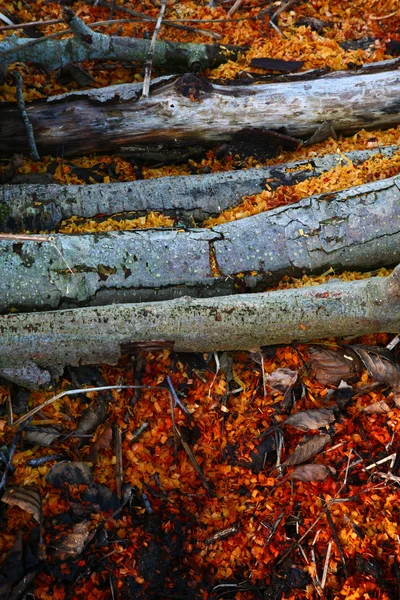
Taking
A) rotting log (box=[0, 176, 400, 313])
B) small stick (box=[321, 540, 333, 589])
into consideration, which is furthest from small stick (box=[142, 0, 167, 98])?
small stick (box=[321, 540, 333, 589])

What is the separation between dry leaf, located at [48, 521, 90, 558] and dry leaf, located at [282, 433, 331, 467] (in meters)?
1.15

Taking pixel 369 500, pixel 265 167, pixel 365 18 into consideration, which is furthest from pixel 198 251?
pixel 365 18

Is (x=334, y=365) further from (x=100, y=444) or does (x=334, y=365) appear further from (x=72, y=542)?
(x=72, y=542)

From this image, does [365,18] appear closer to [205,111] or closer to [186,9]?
[186,9]

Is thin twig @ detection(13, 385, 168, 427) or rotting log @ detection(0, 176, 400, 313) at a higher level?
rotting log @ detection(0, 176, 400, 313)

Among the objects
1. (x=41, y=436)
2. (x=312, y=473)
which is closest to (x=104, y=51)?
(x=41, y=436)

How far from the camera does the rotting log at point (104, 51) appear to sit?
13.0ft

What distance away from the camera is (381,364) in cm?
285

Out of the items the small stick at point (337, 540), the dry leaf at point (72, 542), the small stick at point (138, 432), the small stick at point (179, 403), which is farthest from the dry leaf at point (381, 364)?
the dry leaf at point (72, 542)

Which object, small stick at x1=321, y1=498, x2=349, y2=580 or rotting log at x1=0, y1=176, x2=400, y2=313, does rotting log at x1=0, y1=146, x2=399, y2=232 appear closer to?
rotting log at x1=0, y1=176, x2=400, y2=313

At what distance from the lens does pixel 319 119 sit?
396 centimetres

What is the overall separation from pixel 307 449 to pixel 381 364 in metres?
0.67

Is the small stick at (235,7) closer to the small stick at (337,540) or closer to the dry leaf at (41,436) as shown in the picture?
the dry leaf at (41,436)

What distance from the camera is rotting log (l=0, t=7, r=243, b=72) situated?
3.96m
